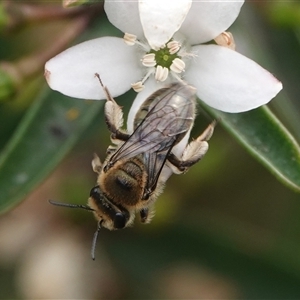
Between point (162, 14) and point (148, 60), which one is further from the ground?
point (162, 14)

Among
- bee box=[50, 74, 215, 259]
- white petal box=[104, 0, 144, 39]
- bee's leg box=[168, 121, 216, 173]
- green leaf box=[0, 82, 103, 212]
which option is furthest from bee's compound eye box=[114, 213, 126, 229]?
white petal box=[104, 0, 144, 39]

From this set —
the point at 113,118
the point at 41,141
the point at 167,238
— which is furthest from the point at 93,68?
the point at 167,238

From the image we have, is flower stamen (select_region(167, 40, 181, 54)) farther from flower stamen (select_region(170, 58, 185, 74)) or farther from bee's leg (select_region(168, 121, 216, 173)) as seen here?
bee's leg (select_region(168, 121, 216, 173))

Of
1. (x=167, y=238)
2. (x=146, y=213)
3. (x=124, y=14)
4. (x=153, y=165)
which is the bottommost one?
(x=167, y=238)

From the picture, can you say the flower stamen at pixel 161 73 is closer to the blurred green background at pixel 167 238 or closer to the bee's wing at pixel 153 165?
the bee's wing at pixel 153 165

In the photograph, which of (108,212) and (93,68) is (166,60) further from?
(108,212)

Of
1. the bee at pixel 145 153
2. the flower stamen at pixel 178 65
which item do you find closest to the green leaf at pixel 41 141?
the bee at pixel 145 153

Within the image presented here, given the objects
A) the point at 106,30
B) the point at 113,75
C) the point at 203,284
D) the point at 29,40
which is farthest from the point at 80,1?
the point at 203,284
